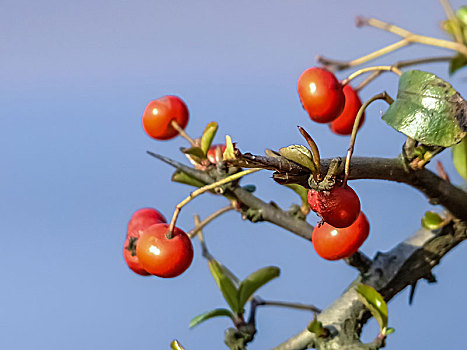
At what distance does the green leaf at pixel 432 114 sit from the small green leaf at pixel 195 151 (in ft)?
0.99

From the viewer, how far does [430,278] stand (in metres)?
1.00

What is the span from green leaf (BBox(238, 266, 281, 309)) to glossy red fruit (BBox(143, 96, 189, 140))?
255 mm

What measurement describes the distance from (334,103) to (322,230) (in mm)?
163

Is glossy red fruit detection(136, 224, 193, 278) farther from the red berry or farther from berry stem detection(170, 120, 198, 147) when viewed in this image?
berry stem detection(170, 120, 198, 147)

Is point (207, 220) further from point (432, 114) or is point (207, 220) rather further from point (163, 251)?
point (432, 114)

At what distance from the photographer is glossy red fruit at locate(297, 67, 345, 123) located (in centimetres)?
82

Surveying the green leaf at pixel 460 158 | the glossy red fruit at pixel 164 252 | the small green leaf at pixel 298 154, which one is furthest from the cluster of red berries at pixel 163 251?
the green leaf at pixel 460 158

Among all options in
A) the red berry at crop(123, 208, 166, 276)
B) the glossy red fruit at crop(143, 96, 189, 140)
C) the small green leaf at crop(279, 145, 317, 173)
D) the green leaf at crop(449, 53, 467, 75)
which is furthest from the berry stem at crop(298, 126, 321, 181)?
the green leaf at crop(449, 53, 467, 75)

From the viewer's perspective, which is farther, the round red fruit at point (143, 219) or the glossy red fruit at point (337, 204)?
the round red fruit at point (143, 219)

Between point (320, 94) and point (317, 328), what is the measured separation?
294 mm

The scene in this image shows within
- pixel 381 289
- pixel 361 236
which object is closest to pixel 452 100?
pixel 361 236

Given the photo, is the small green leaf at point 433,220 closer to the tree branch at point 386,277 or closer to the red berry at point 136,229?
the tree branch at point 386,277

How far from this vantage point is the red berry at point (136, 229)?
0.89m

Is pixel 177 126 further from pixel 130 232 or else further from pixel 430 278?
pixel 430 278
